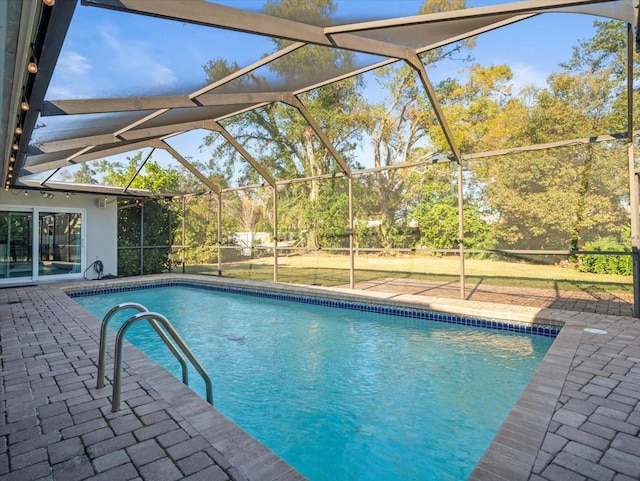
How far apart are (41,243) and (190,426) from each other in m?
11.1

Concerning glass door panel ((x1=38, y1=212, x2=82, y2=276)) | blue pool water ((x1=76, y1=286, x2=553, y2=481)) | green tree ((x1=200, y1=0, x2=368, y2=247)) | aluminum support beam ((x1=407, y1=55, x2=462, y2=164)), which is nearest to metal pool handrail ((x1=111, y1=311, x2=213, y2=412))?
blue pool water ((x1=76, y1=286, x2=553, y2=481))

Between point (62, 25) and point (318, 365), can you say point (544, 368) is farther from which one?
point (62, 25)

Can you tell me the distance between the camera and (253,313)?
7.97 meters

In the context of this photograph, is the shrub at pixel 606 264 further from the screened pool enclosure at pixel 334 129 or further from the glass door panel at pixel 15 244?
the glass door panel at pixel 15 244

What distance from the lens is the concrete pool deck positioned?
2.09 metres

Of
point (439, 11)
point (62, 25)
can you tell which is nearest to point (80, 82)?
point (62, 25)

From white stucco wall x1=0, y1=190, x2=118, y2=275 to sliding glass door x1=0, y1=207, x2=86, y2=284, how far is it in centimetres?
17

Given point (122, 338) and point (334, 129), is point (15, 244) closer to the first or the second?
point (122, 338)

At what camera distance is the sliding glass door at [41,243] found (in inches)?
408

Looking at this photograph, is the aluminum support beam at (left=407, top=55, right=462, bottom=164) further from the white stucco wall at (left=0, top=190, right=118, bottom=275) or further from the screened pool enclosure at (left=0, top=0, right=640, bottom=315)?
the white stucco wall at (left=0, top=190, right=118, bottom=275)

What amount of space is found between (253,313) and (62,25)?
20.5ft

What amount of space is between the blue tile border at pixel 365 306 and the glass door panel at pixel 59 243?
2342mm

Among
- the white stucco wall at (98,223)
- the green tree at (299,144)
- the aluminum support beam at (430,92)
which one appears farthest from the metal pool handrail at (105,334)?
the white stucco wall at (98,223)

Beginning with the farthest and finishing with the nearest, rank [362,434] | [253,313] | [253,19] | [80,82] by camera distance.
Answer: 1. [253,313]
2. [80,82]
3. [253,19]
4. [362,434]
